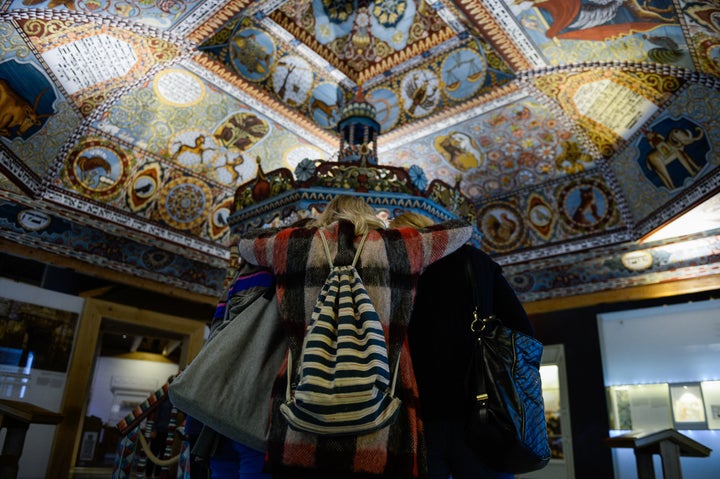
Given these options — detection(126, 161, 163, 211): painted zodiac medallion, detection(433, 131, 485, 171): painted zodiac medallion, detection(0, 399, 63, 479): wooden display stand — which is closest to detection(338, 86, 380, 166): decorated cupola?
detection(433, 131, 485, 171): painted zodiac medallion

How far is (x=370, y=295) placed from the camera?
1697mm

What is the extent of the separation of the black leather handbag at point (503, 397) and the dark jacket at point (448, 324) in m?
0.05

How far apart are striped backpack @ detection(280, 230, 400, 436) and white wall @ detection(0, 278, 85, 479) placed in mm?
7844

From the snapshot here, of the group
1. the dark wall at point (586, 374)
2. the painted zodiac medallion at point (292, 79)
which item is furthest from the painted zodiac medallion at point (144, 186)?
the dark wall at point (586, 374)

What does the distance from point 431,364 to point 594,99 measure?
7.35 metres

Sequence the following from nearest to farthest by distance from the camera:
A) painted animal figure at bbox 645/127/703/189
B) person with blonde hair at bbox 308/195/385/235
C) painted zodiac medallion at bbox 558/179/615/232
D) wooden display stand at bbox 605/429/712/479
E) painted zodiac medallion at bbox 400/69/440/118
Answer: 1. person with blonde hair at bbox 308/195/385/235
2. wooden display stand at bbox 605/429/712/479
3. painted animal figure at bbox 645/127/703/189
4. painted zodiac medallion at bbox 400/69/440/118
5. painted zodiac medallion at bbox 558/179/615/232

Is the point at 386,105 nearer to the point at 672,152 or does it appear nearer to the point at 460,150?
the point at 460,150

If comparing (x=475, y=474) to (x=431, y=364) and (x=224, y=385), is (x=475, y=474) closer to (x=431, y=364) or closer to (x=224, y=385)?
(x=431, y=364)

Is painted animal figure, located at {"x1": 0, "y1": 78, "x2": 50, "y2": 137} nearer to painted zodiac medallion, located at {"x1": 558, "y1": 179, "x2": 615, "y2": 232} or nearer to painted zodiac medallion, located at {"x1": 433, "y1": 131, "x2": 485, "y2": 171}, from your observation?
painted zodiac medallion, located at {"x1": 433, "y1": 131, "x2": 485, "y2": 171}

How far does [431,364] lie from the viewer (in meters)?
1.81

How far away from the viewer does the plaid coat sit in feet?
4.99

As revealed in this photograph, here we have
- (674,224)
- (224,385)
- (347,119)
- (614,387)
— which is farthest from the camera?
(614,387)

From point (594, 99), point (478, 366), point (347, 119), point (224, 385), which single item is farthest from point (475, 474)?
point (594, 99)

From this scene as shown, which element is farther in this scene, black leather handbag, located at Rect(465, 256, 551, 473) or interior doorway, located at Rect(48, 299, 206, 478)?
interior doorway, located at Rect(48, 299, 206, 478)
